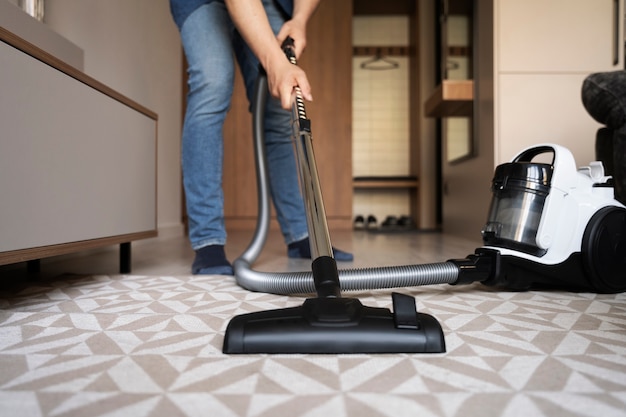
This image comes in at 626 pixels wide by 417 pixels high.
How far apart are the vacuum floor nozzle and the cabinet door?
1.88m

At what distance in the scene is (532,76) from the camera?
7.05 feet

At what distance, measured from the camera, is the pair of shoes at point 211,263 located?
1.28m

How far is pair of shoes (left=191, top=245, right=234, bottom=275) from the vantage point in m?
1.28

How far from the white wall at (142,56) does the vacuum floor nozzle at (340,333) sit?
4.78ft

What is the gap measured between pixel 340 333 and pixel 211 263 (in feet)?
2.51

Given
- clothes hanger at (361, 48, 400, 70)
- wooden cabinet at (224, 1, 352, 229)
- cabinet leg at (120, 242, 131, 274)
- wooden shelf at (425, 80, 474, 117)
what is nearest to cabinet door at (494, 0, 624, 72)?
wooden shelf at (425, 80, 474, 117)

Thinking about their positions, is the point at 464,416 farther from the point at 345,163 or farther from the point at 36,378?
the point at 345,163

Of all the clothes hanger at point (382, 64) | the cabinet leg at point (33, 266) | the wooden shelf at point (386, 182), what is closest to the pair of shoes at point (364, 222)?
the wooden shelf at point (386, 182)

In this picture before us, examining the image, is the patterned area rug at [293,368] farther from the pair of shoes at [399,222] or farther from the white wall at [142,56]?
the pair of shoes at [399,222]

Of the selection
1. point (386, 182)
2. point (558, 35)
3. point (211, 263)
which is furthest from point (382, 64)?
point (211, 263)

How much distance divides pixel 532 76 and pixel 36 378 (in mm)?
2197

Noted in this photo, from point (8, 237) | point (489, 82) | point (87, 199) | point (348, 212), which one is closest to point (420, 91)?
point (348, 212)

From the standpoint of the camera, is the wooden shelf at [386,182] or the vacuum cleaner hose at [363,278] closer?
the vacuum cleaner hose at [363,278]

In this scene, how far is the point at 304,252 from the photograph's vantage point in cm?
160
